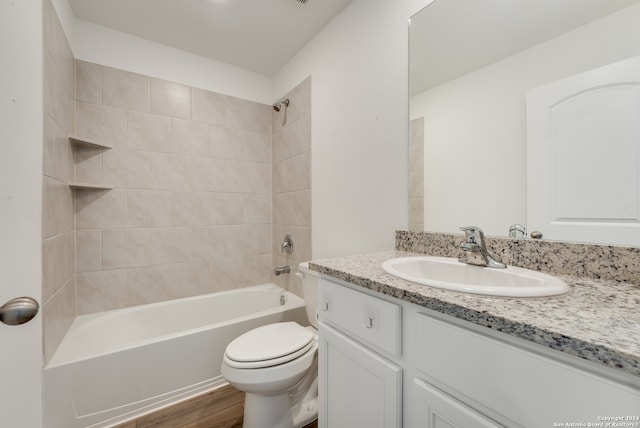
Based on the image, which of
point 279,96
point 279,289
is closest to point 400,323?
point 279,289

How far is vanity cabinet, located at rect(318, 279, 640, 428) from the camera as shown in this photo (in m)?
0.41

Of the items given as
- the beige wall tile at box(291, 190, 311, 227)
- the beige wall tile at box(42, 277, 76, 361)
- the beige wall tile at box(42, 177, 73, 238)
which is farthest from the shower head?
the beige wall tile at box(42, 277, 76, 361)

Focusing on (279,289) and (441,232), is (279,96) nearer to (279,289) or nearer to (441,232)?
(279,289)

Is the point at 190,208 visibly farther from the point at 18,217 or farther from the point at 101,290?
the point at 18,217

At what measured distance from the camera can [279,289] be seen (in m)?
2.30

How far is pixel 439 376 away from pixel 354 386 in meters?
0.35

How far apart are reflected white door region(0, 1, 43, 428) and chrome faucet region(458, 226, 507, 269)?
122 cm

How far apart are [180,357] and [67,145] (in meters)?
1.46

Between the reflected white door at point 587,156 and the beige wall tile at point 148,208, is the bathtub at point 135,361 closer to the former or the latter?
the beige wall tile at point 148,208

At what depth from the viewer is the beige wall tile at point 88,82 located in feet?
5.53

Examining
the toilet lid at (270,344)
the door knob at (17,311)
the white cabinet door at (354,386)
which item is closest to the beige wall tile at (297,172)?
the toilet lid at (270,344)

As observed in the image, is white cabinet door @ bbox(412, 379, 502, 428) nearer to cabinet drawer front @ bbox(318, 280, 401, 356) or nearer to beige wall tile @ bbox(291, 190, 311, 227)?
cabinet drawer front @ bbox(318, 280, 401, 356)

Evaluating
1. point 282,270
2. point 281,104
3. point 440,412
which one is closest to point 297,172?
point 281,104

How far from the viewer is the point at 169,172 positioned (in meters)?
1.99
